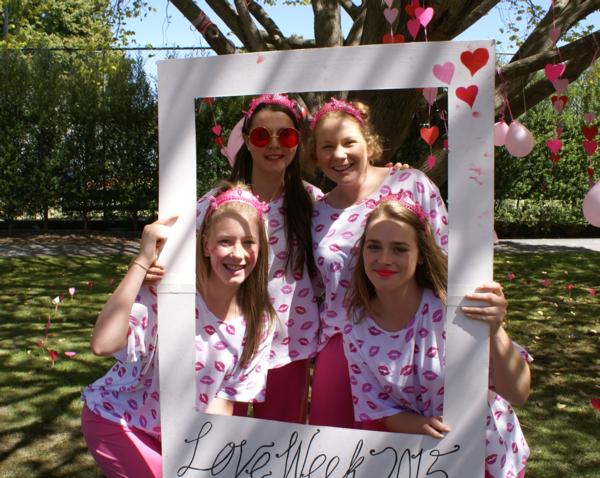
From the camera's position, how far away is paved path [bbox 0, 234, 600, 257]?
32.7 feet

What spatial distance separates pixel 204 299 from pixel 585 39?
3013 millimetres

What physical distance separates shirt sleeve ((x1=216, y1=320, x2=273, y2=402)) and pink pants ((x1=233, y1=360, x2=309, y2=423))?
25cm

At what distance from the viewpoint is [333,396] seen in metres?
2.15

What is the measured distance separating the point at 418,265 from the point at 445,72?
592 millimetres

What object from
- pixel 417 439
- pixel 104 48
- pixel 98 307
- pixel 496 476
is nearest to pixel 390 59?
pixel 417 439

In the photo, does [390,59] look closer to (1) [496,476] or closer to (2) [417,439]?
(2) [417,439]

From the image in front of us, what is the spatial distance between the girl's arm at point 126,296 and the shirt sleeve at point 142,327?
61 mm

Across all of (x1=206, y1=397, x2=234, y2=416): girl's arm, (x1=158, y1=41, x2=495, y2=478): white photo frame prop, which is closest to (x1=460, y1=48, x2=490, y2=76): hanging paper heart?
(x1=158, y1=41, x2=495, y2=478): white photo frame prop

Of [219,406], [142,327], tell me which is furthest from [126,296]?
[219,406]

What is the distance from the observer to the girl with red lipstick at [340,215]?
2154mm

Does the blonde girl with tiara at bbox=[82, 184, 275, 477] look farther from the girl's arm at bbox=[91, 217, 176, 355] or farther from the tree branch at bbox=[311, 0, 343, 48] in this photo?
the tree branch at bbox=[311, 0, 343, 48]

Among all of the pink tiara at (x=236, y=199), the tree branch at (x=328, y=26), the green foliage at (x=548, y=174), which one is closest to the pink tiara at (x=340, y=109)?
the pink tiara at (x=236, y=199)

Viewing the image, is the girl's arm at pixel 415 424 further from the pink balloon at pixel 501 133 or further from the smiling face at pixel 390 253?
the pink balloon at pixel 501 133

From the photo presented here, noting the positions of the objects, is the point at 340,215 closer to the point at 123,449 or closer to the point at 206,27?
the point at 123,449
